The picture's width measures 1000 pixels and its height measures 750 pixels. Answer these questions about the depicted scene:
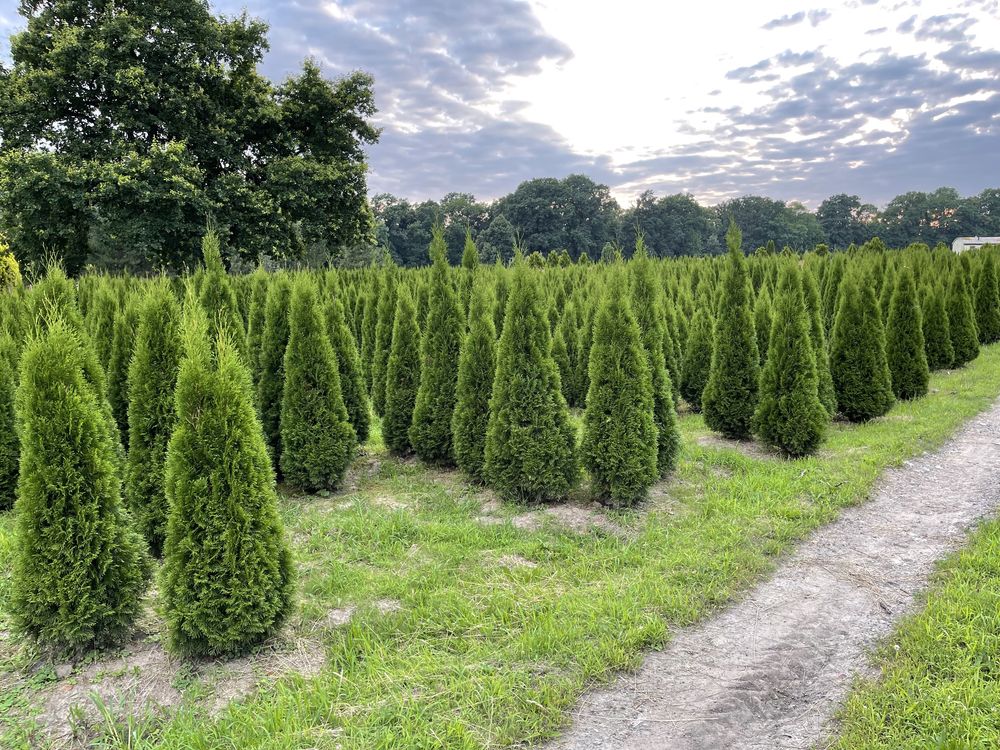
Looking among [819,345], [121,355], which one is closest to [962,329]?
[819,345]

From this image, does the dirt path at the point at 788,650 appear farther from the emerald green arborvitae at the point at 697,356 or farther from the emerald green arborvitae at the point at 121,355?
the emerald green arborvitae at the point at 121,355

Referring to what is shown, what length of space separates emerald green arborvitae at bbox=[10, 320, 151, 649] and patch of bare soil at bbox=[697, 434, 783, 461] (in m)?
7.36

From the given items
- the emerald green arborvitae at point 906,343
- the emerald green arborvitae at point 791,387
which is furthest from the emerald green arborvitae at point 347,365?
the emerald green arborvitae at point 906,343

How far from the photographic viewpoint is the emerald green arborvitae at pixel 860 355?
996cm

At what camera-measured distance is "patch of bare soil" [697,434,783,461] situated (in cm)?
840

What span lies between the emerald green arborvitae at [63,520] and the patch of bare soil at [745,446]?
290 inches

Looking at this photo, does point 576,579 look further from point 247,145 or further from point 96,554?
point 247,145

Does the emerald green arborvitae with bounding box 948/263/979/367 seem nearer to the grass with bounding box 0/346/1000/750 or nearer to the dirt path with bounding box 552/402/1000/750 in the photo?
the grass with bounding box 0/346/1000/750

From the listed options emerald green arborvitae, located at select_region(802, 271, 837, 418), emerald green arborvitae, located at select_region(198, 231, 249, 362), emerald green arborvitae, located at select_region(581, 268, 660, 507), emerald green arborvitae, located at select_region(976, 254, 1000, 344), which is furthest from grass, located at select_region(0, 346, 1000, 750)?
emerald green arborvitae, located at select_region(976, 254, 1000, 344)

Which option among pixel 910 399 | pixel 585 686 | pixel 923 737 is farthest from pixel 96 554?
pixel 910 399

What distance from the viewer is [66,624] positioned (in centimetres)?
361

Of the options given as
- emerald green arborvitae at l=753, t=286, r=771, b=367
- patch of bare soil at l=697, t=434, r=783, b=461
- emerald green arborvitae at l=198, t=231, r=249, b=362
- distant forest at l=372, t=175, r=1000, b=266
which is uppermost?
distant forest at l=372, t=175, r=1000, b=266

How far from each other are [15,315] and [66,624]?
7.28 metres

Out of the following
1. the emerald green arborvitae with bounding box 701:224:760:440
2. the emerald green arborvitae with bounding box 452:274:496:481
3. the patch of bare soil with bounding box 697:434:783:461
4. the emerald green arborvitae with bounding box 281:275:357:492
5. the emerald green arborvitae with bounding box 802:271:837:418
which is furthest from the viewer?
the emerald green arborvitae with bounding box 802:271:837:418
